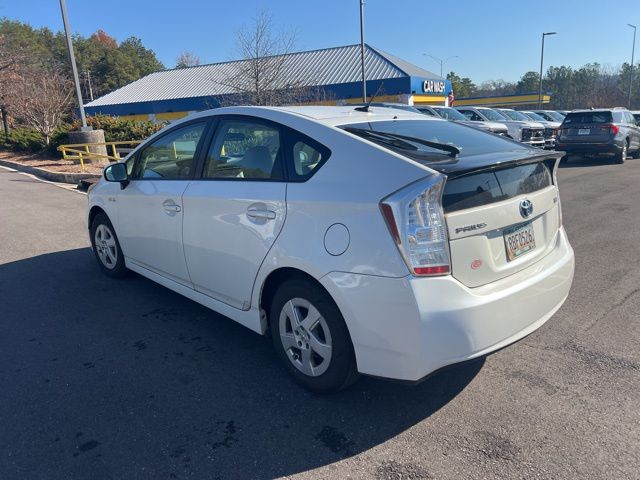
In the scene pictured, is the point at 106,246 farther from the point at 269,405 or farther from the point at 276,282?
the point at 269,405

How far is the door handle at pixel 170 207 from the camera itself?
12.9 feet

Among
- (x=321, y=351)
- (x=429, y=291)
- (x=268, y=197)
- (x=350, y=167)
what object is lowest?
(x=321, y=351)

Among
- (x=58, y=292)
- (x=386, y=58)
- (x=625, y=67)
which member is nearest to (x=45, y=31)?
(x=386, y=58)

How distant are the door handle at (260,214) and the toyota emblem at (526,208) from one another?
146 cm

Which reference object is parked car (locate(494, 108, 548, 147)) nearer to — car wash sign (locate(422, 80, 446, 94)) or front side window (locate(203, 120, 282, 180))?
car wash sign (locate(422, 80, 446, 94))

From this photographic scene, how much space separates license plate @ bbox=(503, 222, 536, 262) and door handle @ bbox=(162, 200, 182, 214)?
242 centimetres

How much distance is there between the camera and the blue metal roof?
105 feet

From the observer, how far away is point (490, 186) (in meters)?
2.74

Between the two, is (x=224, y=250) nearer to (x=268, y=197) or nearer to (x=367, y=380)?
(x=268, y=197)

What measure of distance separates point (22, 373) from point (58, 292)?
1.73 m

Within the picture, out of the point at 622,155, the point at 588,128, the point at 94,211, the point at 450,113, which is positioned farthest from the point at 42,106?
the point at 622,155

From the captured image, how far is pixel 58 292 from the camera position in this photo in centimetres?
503

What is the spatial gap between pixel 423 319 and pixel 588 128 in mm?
15919

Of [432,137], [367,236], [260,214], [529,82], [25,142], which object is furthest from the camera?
[529,82]
